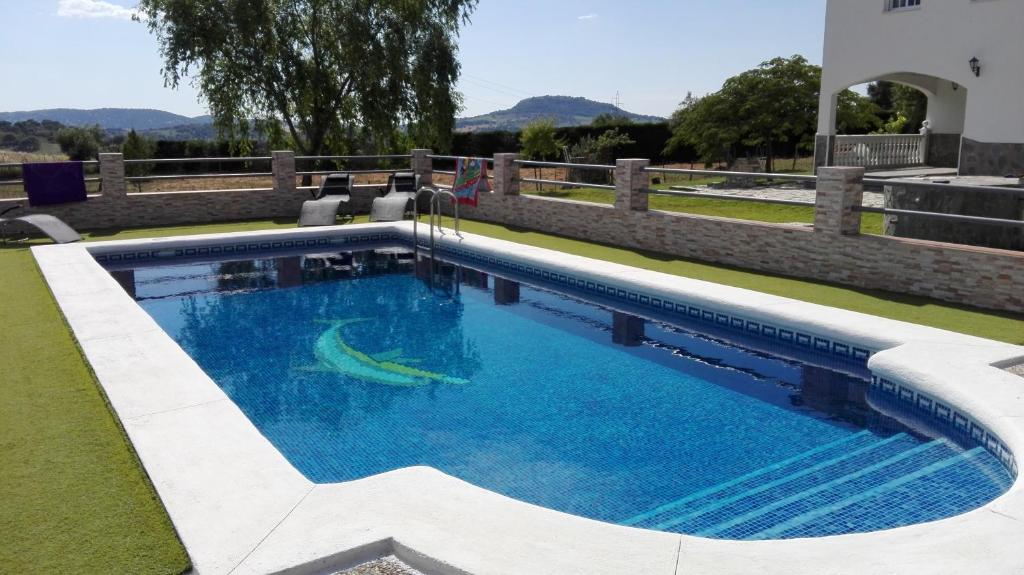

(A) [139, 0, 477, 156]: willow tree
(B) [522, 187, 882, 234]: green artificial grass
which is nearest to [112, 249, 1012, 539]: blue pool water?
(B) [522, 187, 882, 234]: green artificial grass

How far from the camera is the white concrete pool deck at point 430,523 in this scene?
3.54 meters

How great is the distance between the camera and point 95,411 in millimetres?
5465

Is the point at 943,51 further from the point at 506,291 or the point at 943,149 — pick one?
the point at 506,291

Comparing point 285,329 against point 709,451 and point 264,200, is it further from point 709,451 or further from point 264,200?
point 264,200

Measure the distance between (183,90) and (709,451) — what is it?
20.6 m

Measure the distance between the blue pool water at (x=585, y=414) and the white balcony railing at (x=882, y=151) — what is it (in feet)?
40.3

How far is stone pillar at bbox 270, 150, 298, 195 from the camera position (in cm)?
1717

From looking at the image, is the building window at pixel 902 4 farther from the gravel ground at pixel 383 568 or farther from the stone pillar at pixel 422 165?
the gravel ground at pixel 383 568

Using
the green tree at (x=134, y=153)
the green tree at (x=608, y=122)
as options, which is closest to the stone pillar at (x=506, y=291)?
the green tree at (x=134, y=153)

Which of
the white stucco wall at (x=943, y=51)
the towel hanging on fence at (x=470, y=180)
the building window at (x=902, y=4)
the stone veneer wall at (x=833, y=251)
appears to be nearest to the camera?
the stone veneer wall at (x=833, y=251)

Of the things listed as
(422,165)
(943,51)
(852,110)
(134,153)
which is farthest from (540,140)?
(134,153)

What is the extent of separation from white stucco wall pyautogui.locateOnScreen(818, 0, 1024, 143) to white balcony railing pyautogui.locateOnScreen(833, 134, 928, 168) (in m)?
1.01

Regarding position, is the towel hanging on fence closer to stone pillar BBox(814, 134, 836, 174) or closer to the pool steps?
stone pillar BBox(814, 134, 836, 174)

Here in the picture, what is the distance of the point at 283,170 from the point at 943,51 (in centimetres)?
1433
